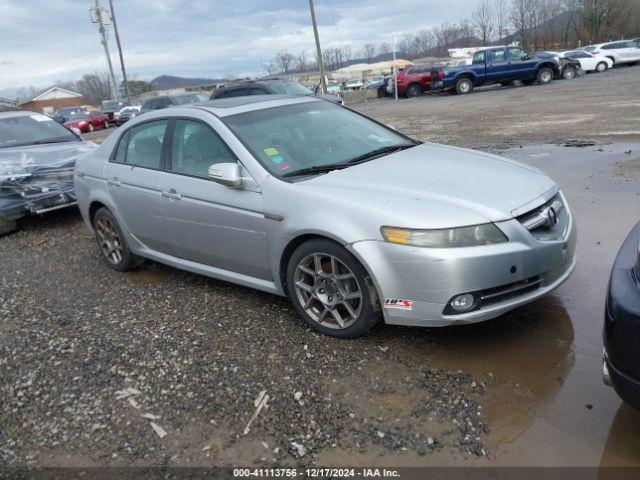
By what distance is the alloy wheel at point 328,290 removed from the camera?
138 inches

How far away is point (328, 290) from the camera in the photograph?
11.9 ft

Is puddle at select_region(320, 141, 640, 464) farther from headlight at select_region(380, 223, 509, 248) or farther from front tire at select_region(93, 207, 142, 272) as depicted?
front tire at select_region(93, 207, 142, 272)

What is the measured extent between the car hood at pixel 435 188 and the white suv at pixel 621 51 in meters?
33.1

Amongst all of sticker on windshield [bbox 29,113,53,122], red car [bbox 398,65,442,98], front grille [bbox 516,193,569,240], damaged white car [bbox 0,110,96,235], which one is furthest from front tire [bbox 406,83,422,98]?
front grille [bbox 516,193,569,240]

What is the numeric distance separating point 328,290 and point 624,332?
184 centimetres

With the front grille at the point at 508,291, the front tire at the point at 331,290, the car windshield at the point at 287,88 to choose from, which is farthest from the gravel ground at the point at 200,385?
the car windshield at the point at 287,88

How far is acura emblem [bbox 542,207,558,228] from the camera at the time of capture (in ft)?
11.1

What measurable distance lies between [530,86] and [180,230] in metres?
24.9

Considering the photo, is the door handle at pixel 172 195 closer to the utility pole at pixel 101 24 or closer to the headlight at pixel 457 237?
the headlight at pixel 457 237

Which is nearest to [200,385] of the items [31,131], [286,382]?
[286,382]

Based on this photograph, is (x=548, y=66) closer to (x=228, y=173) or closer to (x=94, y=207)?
(x=94, y=207)

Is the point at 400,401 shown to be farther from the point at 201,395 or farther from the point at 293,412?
the point at 201,395

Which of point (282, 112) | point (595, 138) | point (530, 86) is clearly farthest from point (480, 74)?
point (282, 112)

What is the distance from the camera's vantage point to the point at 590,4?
62750 millimetres
